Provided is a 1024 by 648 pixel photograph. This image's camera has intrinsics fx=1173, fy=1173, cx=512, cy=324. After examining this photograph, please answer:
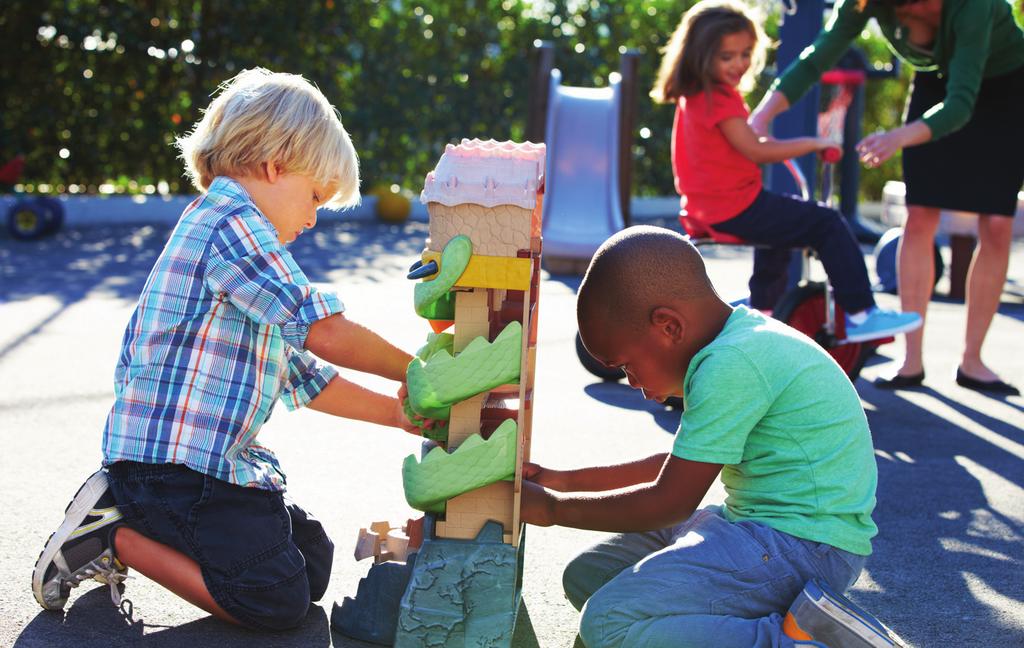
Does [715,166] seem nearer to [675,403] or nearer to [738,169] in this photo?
[738,169]

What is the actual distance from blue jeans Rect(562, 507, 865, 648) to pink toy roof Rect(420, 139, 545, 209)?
75 cm

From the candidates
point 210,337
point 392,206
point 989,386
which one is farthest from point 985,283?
point 392,206

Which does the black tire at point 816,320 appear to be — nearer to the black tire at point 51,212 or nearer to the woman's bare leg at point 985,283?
the woman's bare leg at point 985,283

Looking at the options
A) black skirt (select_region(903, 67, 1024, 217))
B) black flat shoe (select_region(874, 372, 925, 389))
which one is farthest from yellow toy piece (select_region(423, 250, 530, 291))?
black flat shoe (select_region(874, 372, 925, 389))

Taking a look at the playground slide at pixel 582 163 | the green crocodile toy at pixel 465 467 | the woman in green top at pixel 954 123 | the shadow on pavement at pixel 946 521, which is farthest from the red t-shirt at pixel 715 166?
the playground slide at pixel 582 163

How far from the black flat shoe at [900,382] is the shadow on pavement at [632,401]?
1.09 meters

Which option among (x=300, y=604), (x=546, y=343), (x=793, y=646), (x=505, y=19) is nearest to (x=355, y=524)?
(x=300, y=604)

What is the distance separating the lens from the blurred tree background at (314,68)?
11305 mm

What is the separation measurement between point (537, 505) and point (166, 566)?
0.82 m

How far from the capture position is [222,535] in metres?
2.52

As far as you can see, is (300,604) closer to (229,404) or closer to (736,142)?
(229,404)

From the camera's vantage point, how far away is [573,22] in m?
14.0

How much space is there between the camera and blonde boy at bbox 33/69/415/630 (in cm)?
249

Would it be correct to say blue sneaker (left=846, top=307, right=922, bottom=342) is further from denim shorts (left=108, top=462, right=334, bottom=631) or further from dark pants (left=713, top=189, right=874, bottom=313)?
denim shorts (left=108, top=462, right=334, bottom=631)
